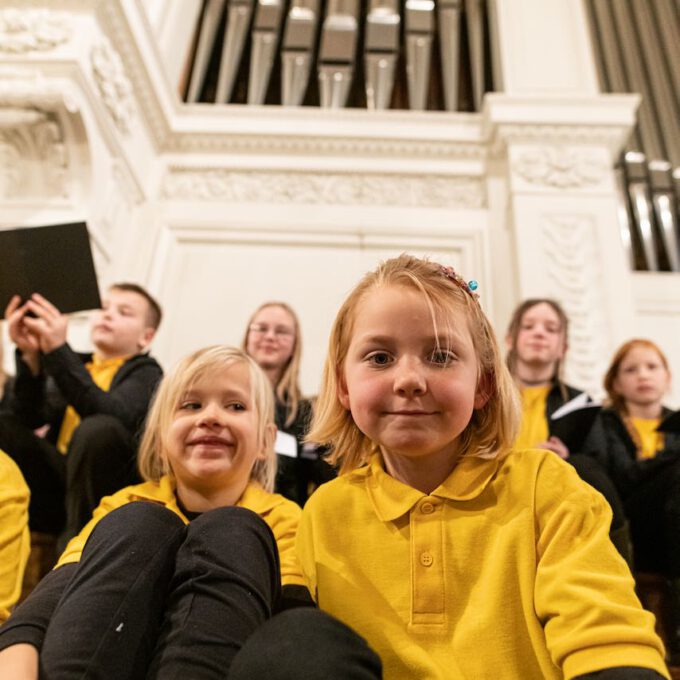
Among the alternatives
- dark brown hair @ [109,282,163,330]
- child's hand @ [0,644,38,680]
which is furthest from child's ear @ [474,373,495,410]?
dark brown hair @ [109,282,163,330]

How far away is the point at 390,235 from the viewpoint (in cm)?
261

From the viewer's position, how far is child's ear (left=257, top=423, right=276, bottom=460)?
1070 millimetres

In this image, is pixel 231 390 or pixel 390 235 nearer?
pixel 231 390

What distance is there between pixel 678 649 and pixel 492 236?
1.85m

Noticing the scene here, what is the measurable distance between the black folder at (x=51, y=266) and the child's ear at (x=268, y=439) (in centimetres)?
50

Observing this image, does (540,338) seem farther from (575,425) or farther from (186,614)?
(186,614)

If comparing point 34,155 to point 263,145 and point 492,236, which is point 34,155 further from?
point 492,236

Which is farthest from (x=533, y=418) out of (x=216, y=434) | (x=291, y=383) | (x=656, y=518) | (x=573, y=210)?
(x=573, y=210)

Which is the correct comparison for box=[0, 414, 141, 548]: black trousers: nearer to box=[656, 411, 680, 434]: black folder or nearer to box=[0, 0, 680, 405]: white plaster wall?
box=[0, 0, 680, 405]: white plaster wall

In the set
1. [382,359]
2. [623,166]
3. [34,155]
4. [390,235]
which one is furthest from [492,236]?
[382,359]

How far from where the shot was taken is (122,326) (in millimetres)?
1636

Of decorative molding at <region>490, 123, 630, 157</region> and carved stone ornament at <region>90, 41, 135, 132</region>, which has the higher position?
decorative molding at <region>490, 123, 630, 157</region>

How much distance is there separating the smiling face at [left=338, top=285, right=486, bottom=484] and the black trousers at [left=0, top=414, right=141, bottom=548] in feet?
2.07

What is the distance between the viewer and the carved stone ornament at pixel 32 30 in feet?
6.42
